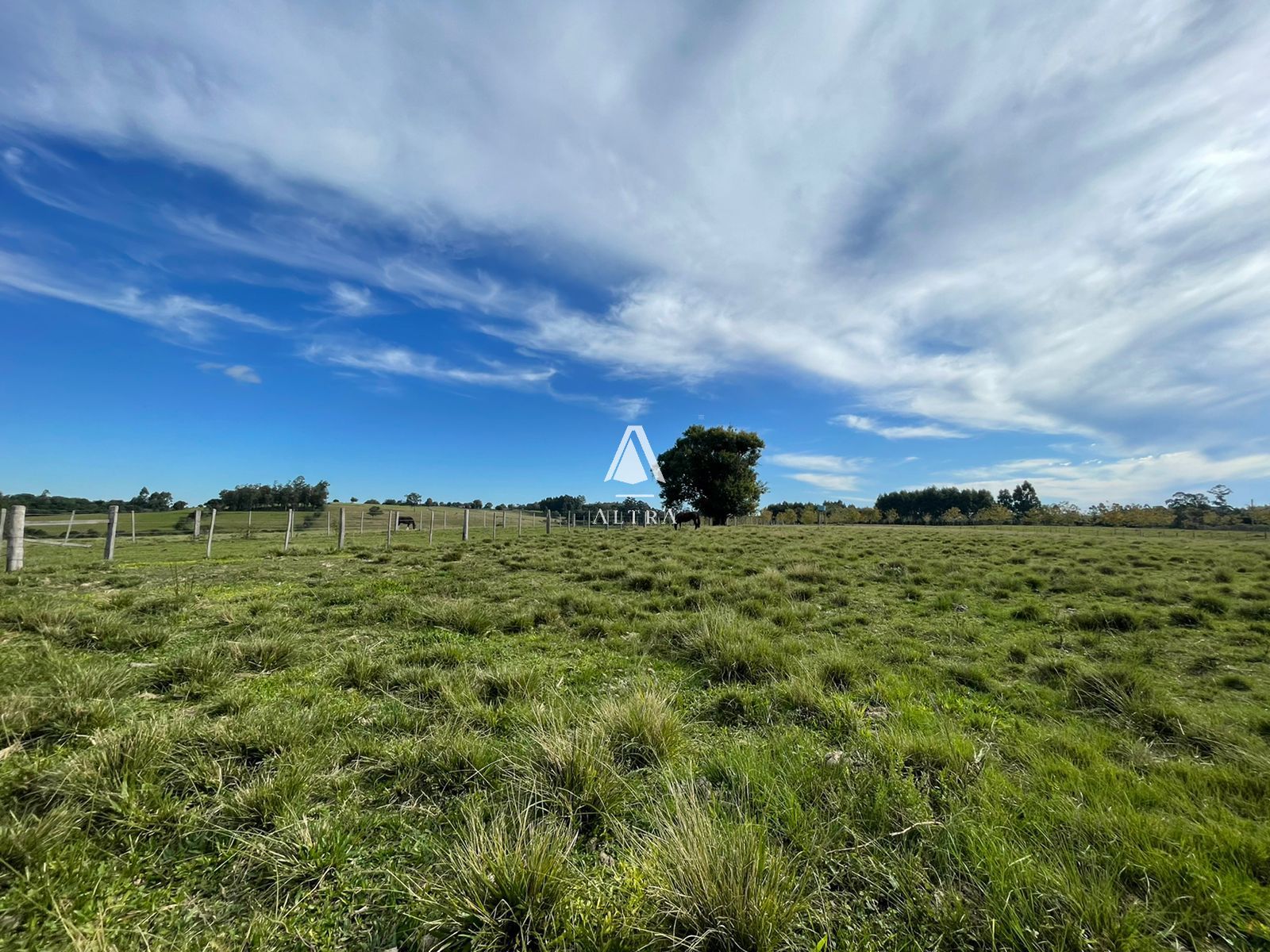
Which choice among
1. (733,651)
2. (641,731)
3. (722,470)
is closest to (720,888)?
(641,731)

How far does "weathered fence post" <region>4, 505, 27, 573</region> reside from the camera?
11.6 meters

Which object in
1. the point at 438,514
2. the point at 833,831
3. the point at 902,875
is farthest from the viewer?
the point at 438,514

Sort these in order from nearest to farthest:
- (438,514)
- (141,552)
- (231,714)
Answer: (231,714)
(141,552)
(438,514)

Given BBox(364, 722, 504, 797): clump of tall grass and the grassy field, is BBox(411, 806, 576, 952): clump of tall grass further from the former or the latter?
BBox(364, 722, 504, 797): clump of tall grass

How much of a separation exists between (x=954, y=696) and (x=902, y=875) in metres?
2.94

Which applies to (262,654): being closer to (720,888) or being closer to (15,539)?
(720,888)

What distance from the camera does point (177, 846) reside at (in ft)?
7.66

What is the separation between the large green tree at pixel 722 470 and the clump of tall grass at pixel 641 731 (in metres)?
44.8

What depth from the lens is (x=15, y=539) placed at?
11742 millimetres

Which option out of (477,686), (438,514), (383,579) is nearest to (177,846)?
(477,686)

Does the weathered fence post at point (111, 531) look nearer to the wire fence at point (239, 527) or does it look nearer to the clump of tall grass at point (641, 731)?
the wire fence at point (239, 527)

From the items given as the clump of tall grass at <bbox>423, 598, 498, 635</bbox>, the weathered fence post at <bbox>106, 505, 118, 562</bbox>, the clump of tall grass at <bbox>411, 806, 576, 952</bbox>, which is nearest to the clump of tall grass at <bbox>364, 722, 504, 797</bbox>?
the clump of tall grass at <bbox>411, 806, 576, 952</bbox>

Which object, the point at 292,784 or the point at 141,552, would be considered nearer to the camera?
the point at 292,784

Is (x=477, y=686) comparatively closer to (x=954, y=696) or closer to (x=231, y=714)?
(x=231, y=714)
